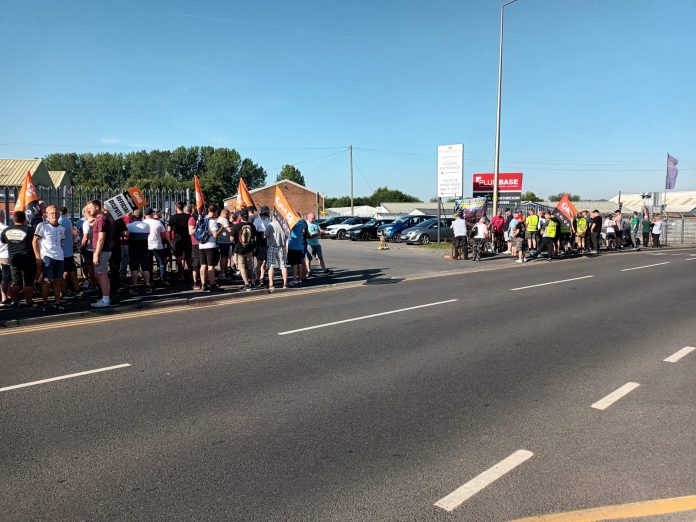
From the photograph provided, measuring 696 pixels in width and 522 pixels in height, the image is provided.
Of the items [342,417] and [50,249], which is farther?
[50,249]

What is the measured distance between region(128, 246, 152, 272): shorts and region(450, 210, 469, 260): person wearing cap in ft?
37.2

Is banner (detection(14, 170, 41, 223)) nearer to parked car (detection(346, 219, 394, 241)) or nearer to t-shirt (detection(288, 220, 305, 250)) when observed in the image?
t-shirt (detection(288, 220, 305, 250))

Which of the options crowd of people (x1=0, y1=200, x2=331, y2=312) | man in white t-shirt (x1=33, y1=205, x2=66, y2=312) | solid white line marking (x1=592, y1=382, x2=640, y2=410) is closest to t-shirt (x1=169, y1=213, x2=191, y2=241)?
crowd of people (x1=0, y1=200, x2=331, y2=312)

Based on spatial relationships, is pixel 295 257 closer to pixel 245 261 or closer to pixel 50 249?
pixel 245 261

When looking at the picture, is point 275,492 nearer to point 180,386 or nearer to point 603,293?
point 180,386

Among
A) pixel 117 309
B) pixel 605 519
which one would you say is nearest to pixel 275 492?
pixel 605 519

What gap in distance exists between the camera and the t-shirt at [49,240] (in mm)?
9070

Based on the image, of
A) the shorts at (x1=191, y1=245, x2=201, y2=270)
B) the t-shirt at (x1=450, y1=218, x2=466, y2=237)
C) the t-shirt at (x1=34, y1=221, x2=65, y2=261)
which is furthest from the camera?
the t-shirt at (x1=450, y1=218, x2=466, y2=237)

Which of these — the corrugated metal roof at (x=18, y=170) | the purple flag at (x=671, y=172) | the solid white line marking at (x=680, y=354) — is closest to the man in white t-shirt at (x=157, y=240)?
the solid white line marking at (x=680, y=354)

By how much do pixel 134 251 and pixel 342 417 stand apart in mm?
8645

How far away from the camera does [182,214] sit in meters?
12.3

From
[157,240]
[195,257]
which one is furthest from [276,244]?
[157,240]

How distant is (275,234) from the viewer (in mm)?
11984

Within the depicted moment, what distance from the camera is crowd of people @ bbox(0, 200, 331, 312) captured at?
916 centimetres
